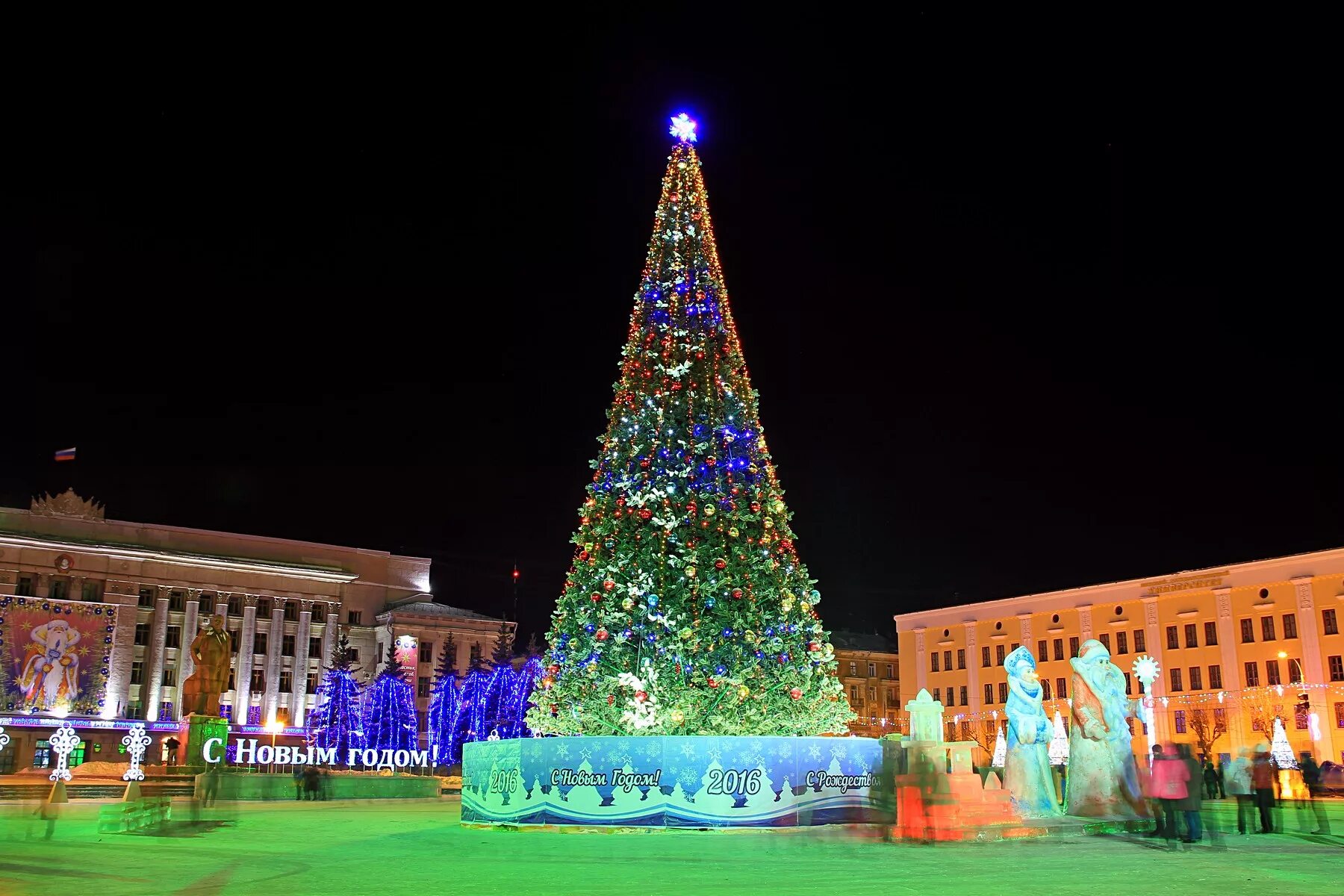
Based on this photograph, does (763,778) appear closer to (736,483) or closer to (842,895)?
(736,483)

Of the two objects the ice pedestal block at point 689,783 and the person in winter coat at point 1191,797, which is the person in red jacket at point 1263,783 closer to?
the person in winter coat at point 1191,797

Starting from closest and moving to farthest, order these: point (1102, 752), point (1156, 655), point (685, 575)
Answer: point (685, 575), point (1102, 752), point (1156, 655)

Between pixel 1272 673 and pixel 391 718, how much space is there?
42.5 m

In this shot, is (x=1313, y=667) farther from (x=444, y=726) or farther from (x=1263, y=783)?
(x=444, y=726)

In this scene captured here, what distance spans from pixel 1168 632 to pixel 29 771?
54.8 metres

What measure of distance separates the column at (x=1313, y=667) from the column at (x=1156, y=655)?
19.9 feet

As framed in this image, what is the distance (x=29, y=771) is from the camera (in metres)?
53.3

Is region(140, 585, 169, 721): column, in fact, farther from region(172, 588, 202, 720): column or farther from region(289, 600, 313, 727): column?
region(289, 600, 313, 727): column

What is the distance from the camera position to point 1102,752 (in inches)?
739

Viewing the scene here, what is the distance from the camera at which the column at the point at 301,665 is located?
69375 millimetres

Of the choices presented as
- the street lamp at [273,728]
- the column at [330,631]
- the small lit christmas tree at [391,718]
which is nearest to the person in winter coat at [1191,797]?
the small lit christmas tree at [391,718]

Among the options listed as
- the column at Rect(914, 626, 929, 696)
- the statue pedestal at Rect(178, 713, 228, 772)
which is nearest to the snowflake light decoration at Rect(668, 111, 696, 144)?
the statue pedestal at Rect(178, 713, 228, 772)

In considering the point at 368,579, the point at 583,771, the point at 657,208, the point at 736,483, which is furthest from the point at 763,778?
the point at 368,579

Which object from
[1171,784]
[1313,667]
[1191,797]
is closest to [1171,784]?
[1171,784]
